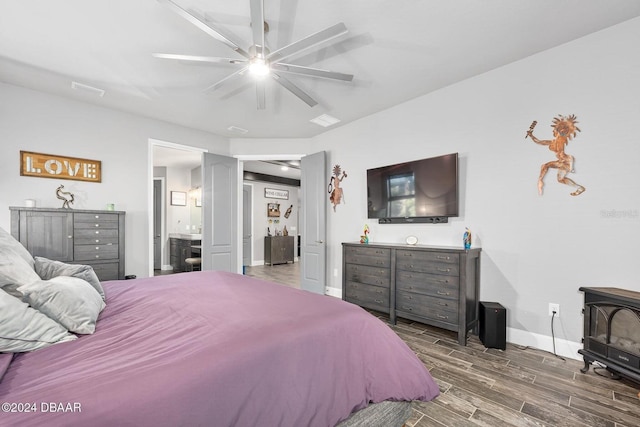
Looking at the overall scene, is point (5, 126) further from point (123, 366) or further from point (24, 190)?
point (123, 366)

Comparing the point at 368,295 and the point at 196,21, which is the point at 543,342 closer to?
the point at 368,295

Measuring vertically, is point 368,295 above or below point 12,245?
below

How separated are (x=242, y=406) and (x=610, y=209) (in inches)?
121

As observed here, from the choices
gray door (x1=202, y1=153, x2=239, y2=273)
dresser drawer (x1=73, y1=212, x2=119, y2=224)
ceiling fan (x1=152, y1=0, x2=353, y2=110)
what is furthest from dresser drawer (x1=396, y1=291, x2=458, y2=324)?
dresser drawer (x1=73, y1=212, x2=119, y2=224)

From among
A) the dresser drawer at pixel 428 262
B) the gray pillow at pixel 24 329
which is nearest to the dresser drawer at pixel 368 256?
the dresser drawer at pixel 428 262

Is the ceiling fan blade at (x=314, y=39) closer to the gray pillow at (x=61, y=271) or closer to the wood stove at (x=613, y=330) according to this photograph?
the gray pillow at (x=61, y=271)

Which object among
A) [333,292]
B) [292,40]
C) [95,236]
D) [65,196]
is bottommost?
[333,292]

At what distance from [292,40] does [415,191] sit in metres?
2.13

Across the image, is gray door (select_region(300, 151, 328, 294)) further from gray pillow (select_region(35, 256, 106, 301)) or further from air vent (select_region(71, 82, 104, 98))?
gray pillow (select_region(35, 256, 106, 301))

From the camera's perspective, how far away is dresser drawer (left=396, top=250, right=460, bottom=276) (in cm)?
276

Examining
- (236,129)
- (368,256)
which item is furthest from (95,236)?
(368,256)

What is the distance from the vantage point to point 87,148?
3674mm

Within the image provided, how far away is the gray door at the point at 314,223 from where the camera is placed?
183 inches

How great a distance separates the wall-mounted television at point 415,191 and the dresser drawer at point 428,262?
55cm
